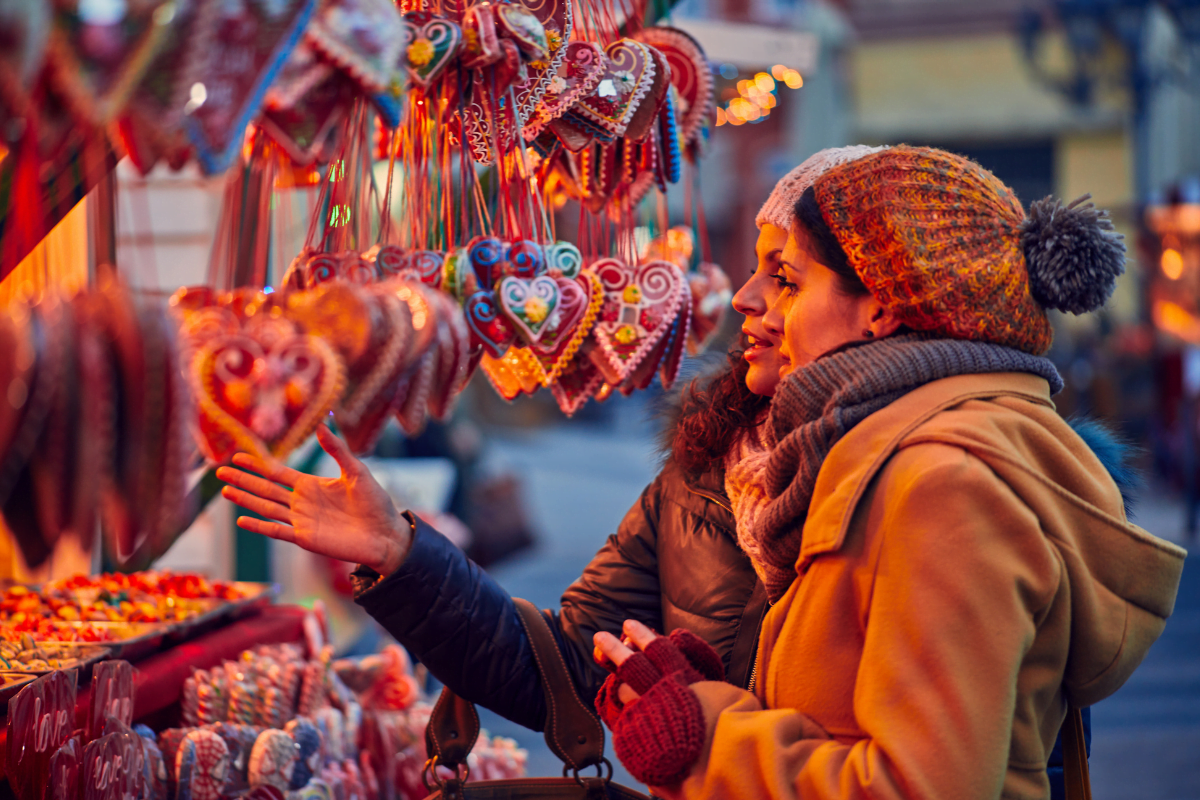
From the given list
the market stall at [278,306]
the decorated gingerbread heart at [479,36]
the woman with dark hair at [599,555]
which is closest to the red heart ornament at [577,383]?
the market stall at [278,306]

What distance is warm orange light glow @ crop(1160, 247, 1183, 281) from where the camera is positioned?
7.99m

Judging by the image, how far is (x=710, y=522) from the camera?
57.6 inches

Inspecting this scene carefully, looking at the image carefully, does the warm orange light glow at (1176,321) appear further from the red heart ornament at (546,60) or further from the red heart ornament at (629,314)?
the red heart ornament at (546,60)

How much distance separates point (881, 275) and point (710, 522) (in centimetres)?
47

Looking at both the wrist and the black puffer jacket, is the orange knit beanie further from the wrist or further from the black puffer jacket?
the wrist

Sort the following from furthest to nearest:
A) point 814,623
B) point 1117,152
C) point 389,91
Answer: point 1117,152
point 814,623
point 389,91

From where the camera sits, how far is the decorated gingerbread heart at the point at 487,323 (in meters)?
1.28

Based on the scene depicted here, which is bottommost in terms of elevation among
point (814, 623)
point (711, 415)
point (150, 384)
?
point (814, 623)

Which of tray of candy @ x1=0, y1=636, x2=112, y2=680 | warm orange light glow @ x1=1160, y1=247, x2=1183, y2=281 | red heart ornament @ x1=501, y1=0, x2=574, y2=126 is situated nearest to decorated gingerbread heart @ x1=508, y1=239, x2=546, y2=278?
red heart ornament @ x1=501, y1=0, x2=574, y2=126

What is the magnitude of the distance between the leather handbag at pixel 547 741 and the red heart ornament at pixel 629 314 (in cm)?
39

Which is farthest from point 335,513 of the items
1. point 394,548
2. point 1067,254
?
point 1067,254

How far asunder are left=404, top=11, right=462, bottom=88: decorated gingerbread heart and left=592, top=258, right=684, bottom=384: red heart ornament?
400 millimetres

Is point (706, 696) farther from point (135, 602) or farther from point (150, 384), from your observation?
point (135, 602)

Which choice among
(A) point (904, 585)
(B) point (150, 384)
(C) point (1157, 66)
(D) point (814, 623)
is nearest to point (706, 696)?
(D) point (814, 623)
